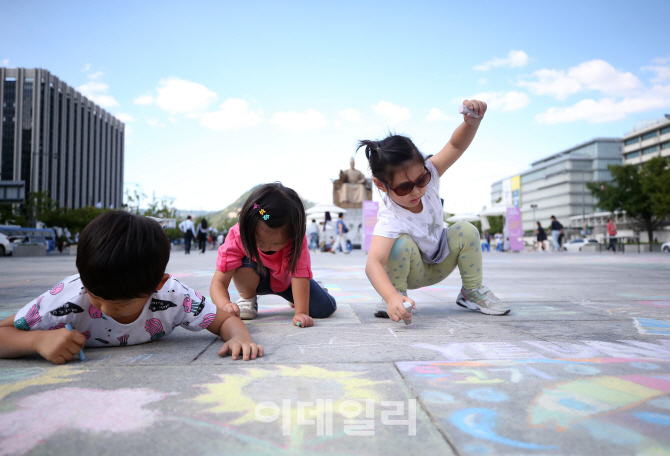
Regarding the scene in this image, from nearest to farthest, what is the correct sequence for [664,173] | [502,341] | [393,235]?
[502,341] < [393,235] < [664,173]

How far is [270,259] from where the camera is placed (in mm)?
2598

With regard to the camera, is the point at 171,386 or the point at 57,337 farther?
the point at 57,337

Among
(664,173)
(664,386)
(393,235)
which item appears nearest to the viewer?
(664,386)

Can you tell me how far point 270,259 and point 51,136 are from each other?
6485 cm

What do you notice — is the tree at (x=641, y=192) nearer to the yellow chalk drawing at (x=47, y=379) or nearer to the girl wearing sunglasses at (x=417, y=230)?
the girl wearing sunglasses at (x=417, y=230)

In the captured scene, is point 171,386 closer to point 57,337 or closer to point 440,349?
point 57,337

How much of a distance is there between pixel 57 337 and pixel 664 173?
35224 millimetres

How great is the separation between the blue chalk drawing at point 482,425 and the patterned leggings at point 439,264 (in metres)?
1.67

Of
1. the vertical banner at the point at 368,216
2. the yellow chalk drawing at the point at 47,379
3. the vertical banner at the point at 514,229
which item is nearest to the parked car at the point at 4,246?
the vertical banner at the point at 368,216

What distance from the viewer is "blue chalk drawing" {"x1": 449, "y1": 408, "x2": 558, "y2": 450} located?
3.03ft

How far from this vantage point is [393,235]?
2725mm

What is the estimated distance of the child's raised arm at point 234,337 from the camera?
5.52ft

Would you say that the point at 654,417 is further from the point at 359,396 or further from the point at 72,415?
the point at 72,415

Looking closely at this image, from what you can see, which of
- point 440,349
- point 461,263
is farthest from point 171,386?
point 461,263
